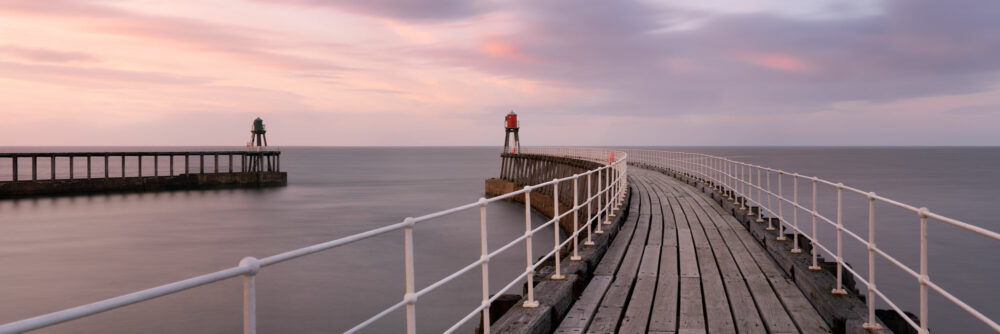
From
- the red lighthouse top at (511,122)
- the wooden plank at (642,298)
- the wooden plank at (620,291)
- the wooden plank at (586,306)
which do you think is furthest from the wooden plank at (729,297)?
the red lighthouse top at (511,122)

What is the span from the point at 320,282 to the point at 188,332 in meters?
4.86

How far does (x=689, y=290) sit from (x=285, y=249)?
2306 cm

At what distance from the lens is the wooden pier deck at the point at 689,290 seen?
4684 millimetres

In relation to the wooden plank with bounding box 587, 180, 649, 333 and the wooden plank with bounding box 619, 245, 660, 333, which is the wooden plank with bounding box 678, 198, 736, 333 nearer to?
the wooden plank with bounding box 619, 245, 660, 333

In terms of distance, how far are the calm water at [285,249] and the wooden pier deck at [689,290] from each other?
819 centimetres

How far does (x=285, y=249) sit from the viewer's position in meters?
25.9

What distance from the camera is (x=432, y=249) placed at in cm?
2411

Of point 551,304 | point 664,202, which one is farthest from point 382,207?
point 551,304

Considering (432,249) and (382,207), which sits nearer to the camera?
(432,249)

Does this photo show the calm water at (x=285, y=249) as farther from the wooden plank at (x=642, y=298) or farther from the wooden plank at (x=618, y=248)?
the wooden plank at (x=642, y=298)

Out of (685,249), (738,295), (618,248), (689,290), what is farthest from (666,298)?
(685,249)

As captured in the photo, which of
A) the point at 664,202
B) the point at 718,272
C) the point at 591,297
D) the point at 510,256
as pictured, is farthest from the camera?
the point at 510,256

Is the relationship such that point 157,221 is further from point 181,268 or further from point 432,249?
point 432,249

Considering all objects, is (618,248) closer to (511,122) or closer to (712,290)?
(712,290)
